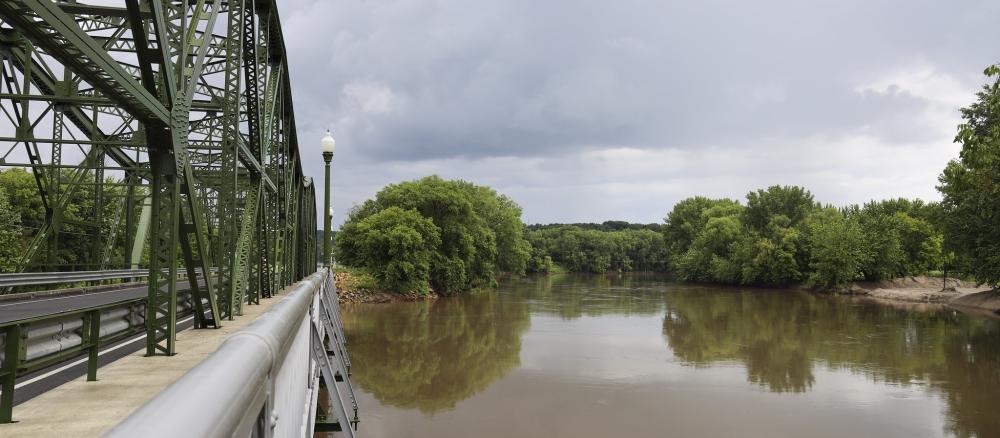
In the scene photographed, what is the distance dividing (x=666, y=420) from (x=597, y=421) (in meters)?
1.74

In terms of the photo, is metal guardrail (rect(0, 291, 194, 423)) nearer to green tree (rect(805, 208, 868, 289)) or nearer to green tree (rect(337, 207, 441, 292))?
green tree (rect(337, 207, 441, 292))

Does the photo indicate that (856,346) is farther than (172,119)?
Yes

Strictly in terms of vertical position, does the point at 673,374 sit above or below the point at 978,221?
below

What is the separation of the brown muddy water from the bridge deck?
8.92 metres

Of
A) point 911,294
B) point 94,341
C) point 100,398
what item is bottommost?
point 911,294

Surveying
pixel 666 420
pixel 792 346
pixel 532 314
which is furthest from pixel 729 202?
pixel 666 420

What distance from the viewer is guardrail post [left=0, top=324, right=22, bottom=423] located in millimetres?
3990

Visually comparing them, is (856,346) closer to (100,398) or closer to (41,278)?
(100,398)

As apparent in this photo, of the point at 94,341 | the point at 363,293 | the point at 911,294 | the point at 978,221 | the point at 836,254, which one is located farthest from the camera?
the point at 836,254

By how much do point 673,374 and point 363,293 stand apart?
28873mm

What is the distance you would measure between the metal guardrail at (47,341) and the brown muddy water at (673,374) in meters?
8.90

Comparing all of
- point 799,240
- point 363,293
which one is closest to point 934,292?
point 799,240

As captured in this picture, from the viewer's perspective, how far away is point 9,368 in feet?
13.1

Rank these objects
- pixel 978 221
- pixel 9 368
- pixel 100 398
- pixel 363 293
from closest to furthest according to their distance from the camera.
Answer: pixel 9 368 < pixel 100 398 < pixel 978 221 < pixel 363 293
